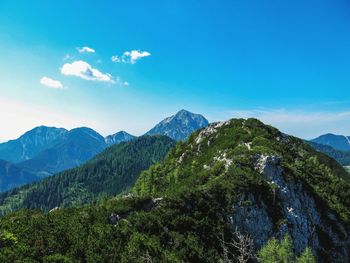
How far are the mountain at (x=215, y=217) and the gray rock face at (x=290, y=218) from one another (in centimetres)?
21

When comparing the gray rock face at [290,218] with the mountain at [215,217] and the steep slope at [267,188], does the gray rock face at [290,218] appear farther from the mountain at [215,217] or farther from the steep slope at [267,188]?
the mountain at [215,217]

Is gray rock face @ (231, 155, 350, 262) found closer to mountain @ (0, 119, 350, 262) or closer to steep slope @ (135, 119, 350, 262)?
steep slope @ (135, 119, 350, 262)

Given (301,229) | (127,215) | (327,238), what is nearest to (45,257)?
(127,215)

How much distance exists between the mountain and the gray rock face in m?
0.21

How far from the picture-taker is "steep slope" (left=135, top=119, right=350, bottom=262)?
2537 inches

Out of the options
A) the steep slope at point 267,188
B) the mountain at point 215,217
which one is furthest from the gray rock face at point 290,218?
the mountain at point 215,217

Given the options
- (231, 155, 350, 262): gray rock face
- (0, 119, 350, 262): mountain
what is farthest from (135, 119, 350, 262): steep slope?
(0, 119, 350, 262): mountain

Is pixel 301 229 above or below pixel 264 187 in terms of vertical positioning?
below

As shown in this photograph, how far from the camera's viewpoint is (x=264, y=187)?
230ft

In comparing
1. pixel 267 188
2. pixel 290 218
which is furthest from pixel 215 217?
pixel 290 218

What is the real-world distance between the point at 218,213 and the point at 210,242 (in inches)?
290

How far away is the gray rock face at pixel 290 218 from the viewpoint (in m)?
63.5

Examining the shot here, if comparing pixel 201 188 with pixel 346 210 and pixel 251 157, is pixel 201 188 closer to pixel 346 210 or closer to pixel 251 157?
pixel 251 157

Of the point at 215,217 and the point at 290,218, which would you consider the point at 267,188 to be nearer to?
the point at 290,218
